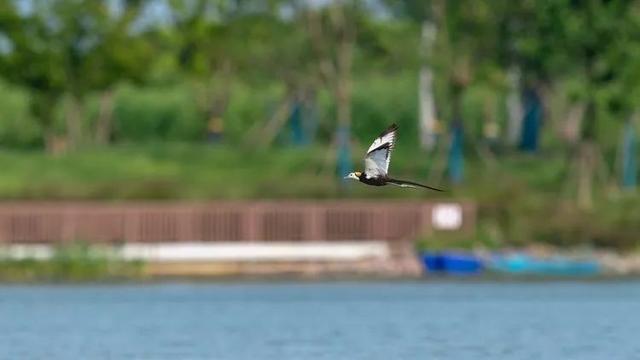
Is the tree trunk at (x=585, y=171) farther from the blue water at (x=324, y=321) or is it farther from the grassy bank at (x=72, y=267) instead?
the grassy bank at (x=72, y=267)

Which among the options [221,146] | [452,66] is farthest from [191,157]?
[452,66]

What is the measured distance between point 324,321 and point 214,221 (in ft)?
59.0

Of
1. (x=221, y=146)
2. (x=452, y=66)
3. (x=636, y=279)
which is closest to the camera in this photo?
(x=636, y=279)

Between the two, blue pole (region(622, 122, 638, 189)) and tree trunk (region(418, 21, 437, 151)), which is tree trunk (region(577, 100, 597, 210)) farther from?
tree trunk (region(418, 21, 437, 151))

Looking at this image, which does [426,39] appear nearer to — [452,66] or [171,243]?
[452,66]

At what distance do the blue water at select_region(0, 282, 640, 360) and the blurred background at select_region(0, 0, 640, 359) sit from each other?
0.35 meters

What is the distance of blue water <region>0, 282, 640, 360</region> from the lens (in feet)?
210

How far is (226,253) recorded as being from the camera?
306ft

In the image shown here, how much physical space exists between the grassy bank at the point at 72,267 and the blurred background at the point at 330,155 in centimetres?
9

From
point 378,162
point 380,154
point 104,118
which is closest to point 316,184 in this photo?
point 104,118

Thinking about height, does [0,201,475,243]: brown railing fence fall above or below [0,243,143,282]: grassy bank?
above

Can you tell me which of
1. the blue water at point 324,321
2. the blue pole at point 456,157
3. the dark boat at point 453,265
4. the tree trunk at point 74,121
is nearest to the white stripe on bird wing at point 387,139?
the blue water at point 324,321

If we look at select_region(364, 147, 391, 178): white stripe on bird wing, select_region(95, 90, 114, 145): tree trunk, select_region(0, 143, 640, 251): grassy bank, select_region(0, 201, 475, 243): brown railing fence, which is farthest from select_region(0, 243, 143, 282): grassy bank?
select_region(364, 147, 391, 178): white stripe on bird wing

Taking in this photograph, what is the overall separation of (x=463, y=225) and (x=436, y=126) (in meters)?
14.4
